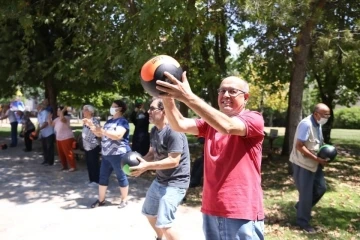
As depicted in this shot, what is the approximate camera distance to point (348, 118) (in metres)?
37.4

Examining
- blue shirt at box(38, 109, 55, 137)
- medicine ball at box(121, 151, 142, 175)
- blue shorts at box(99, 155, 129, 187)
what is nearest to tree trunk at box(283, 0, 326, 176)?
blue shorts at box(99, 155, 129, 187)

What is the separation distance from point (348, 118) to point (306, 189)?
34.5 m

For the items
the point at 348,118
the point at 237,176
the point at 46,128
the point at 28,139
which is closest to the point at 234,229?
the point at 237,176

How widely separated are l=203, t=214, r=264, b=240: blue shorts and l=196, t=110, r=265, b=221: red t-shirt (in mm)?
44

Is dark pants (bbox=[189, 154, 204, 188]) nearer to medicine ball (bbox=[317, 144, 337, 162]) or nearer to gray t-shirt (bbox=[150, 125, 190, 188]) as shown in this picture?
medicine ball (bbox=[317, 144, 337, 162])

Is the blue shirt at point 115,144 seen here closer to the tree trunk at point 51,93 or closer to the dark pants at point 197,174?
the dark pants at point 197,174

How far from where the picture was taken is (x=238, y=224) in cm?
285

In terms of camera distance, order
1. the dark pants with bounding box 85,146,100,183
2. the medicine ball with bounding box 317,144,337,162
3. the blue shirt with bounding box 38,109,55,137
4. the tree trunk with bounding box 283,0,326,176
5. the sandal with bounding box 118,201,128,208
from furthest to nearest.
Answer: the blue shirt with bounding box 38,109,55,137, the tree trunk with bounding box 283,0,326,176, the dark pants with bounding box 85,146,100,183, the sandal with bounding box 118,201,128,208, the medicine ball with bounding box 317,144,337,162

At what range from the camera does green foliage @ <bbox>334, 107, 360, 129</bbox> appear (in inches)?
1463

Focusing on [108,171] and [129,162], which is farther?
[108,171]

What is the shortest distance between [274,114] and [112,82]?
1184 inches

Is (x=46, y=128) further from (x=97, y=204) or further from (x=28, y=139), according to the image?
(x=97, y=204)

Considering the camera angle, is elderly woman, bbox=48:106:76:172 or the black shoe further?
elderly woman, bbox=48:106:76:172

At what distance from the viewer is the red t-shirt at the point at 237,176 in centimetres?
283
